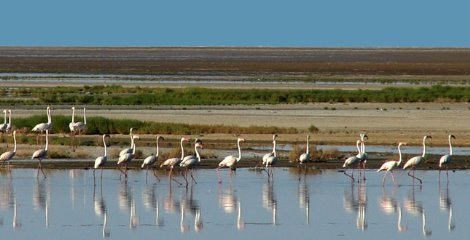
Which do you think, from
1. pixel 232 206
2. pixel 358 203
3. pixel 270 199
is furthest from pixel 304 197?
pixel 232 206

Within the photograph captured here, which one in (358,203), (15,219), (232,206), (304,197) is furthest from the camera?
(304,197)

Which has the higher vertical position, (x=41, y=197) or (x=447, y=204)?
(x=41, y=197)

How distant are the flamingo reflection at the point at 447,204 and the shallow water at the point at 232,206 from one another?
0.02 m

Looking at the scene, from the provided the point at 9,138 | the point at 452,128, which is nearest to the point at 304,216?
the point at 9,138

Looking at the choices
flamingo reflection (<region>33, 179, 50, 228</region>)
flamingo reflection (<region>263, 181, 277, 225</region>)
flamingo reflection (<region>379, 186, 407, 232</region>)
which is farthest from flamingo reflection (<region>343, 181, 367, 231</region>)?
flamingo reflection (<region>33, 179, 50, 228</region>)

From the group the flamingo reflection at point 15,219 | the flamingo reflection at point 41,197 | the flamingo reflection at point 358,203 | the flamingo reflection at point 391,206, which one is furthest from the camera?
the flamingo reflection at point 41,197

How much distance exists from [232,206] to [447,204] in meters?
3.73

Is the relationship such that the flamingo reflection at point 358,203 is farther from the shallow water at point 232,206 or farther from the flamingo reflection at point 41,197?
the flamingo reflection at point 41,197

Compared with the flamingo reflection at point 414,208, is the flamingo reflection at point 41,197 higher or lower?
higher

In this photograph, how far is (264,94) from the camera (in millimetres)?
57625

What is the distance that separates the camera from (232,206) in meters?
22.1

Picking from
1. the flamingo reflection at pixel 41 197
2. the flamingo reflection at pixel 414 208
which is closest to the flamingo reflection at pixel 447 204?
the flamingo reflection at pixel 414 208

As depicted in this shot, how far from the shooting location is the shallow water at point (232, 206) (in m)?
19.1

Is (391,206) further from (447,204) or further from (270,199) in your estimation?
(270,199)
